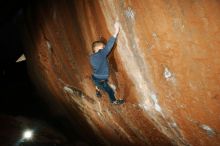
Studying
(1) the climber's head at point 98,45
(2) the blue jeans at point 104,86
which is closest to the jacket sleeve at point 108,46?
(1) the climber's head at point 98,45

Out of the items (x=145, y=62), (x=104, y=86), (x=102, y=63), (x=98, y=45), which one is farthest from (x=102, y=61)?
(x=145, y=62)

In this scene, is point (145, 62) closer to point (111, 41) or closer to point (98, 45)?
point (111, 41)

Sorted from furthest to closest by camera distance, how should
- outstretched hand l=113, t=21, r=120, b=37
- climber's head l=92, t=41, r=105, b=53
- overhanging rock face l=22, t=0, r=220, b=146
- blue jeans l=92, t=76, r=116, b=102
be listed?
blue jeans l=92, t=76, r=116, b=102 < climber's head l=92, t=41, r=105, b=53 < outstretched hand l=113, t=21, r=120, b=37 < overhanging rock face l=22, t=0, r=220, b=146

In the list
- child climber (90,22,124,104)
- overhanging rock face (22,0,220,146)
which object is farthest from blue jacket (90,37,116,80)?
overhanging rock face (22,0,220,146)

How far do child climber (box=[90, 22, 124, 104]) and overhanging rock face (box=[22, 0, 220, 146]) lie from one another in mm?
114

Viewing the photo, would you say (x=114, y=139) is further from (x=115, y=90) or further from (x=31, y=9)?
(x=31, y=9)

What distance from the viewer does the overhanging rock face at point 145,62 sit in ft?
10.4

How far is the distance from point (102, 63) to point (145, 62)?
0.70m

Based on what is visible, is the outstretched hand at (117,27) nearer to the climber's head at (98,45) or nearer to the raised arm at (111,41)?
the raised arm at (111,41)

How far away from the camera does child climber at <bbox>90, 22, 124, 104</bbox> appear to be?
3885 mm

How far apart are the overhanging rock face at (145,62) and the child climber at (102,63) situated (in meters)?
0.11

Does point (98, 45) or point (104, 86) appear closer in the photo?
point (98, 45)

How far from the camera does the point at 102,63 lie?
4.17 metres

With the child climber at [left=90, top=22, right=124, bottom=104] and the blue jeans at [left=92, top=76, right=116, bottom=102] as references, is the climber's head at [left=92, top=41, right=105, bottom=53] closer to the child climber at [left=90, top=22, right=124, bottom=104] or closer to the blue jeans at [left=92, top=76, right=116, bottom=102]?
the child climber at [left=90, top=22, right=124, bottom=104]
